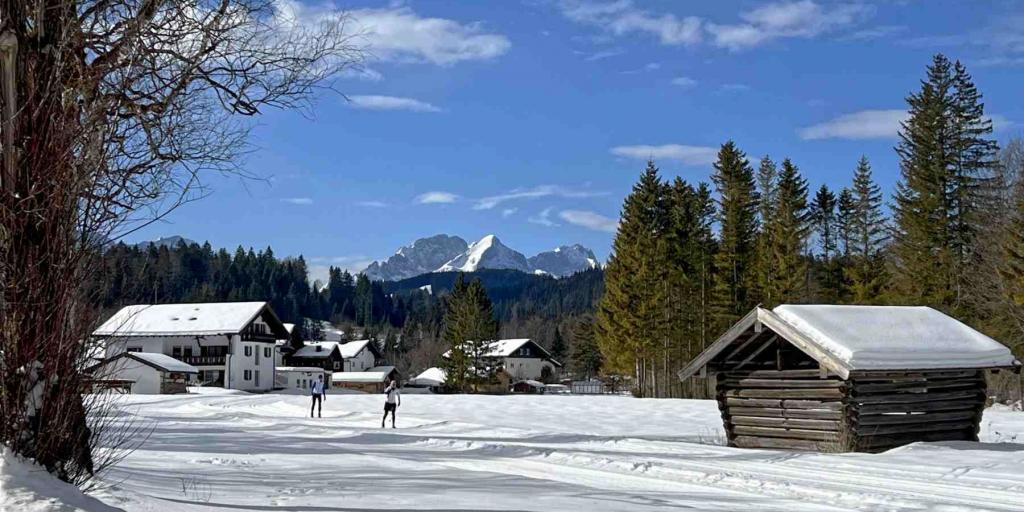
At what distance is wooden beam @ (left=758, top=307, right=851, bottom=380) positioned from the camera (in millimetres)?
18230

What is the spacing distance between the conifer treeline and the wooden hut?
91.5 ft

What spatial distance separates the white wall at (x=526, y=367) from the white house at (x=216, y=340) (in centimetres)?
5089

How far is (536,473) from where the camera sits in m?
16.5

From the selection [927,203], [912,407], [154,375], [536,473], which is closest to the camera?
[536,473]

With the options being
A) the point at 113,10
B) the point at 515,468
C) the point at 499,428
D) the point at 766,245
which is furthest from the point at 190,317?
the point at 113,10

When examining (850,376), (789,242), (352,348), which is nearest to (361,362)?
(352,348)

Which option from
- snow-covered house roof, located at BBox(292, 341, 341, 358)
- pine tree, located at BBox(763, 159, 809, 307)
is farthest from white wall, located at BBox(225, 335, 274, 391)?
pine tree, located at BBox(763, 159, 809, 307)

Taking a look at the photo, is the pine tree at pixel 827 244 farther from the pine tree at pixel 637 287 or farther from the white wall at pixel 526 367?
the white wall at pixel 526 367

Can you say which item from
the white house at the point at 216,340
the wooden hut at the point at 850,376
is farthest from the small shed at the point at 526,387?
the wooden hut at the point at 850,376

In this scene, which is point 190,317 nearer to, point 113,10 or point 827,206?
point 827,206

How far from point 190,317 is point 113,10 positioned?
258 feet

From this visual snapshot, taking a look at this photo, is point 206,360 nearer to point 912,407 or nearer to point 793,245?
point 793,245

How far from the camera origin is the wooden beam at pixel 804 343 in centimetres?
1823

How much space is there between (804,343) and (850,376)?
1.26 metres
